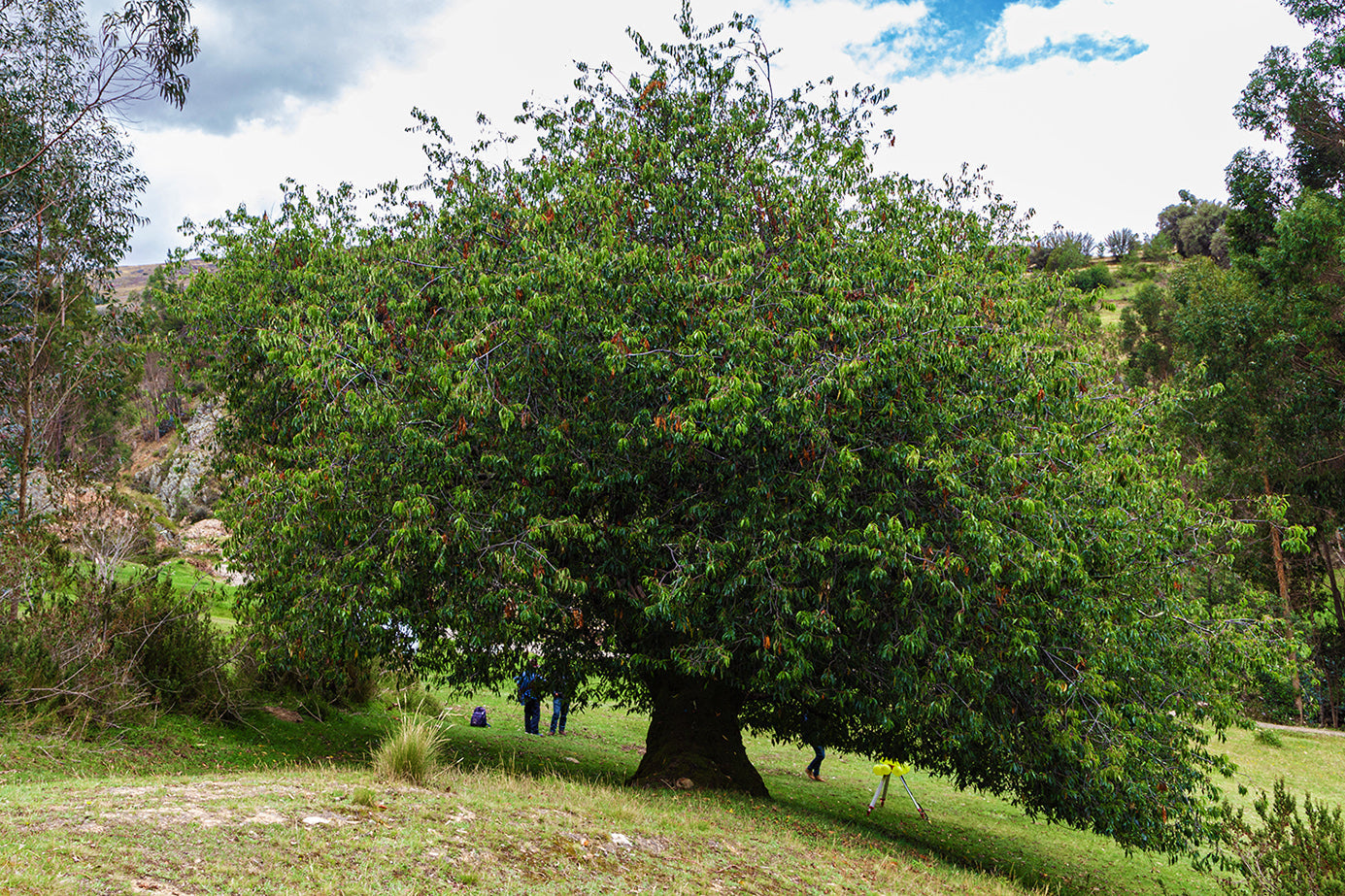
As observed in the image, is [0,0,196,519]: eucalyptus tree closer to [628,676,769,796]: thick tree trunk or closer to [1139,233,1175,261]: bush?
[628,676,769,796]: thick tree trunk

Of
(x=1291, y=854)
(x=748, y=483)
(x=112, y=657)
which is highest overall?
(x=748, y=483)

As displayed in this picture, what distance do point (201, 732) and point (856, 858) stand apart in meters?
10.6

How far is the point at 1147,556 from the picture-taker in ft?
37.5

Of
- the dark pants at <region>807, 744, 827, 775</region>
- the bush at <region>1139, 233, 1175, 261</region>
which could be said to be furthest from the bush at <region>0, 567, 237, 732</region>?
the bush at <region>1139, 233, 1175, 261</region>

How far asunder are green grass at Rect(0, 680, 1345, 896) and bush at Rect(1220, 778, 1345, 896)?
2.77m

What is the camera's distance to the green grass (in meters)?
5.99

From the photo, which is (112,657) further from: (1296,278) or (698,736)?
(1296,278)

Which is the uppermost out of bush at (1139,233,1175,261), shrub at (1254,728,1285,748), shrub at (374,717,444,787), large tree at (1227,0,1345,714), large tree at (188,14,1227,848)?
bush at (1139,233,1175,261)

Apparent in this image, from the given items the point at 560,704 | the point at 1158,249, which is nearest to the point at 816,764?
the point at 560,704

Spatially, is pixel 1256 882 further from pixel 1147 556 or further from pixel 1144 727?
pixel 1147 556

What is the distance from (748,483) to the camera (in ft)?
35.3

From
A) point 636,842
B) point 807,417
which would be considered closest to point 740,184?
Answer: point 807,417

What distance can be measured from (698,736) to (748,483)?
529 cm

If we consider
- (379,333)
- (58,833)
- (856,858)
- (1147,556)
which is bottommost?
(856,858)
